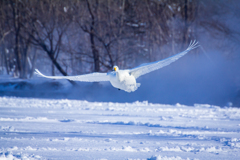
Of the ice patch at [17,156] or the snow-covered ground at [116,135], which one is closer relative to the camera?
the ice patch at [17,156]

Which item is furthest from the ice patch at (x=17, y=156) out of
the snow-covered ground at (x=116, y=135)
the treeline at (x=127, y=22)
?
the treeline at (x=127, y=22)

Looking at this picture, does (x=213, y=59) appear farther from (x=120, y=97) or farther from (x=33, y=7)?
(x=33, y=7)

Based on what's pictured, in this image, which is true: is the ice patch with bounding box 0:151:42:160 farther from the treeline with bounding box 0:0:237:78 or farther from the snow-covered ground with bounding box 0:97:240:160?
the treeline with bounding box 0:0:237:78

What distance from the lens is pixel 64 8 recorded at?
1698cm

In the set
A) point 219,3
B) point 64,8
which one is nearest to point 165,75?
point 219,3

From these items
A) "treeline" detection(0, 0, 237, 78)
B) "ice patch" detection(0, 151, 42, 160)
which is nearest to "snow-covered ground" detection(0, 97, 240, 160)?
"ice patch" detection(0, 151, 42, 160)

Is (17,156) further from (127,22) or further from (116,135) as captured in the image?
(127,22)

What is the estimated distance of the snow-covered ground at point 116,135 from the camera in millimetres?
4354

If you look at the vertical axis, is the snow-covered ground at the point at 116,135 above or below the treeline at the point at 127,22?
below

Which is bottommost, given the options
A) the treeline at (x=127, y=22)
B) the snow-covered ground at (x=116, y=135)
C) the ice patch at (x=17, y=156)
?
the ice patch at (x=17, y=156)

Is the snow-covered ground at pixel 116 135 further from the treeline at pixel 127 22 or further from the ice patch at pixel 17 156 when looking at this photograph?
the treeline at pixel 127 22

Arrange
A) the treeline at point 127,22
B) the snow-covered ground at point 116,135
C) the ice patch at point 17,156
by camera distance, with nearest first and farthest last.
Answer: the ice patch at point 17,156 → the snow-covered ground at point 116,135 → the treeline at point 127,22

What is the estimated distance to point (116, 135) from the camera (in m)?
5.58

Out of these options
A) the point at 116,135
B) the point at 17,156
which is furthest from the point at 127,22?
the point at 17,156
